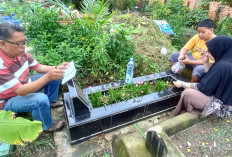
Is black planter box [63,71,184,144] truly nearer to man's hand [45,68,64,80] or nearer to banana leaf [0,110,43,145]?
man's hand [45,68,64,80]

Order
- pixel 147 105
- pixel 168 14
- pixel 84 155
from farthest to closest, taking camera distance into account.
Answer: pixel 168 14, pixel 147 105, pixel 84 155

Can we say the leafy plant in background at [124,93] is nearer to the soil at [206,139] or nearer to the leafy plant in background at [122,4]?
the soil at [206,139]

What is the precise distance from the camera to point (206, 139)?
1926 mm

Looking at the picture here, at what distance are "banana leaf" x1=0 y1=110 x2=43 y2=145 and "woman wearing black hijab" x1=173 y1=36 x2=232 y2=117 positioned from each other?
208cm

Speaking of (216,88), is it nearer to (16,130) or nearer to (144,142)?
(144,142)

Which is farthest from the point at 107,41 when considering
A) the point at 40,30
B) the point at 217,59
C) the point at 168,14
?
the point at 168,14

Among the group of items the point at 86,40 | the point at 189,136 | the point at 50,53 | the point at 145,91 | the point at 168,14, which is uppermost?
the point at 168,14

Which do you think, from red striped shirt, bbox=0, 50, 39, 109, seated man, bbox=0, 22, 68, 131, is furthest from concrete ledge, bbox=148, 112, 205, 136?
red striped shirt, bbox=0, 50, 39, 109

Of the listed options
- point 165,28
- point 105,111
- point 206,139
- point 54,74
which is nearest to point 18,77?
point 54,74

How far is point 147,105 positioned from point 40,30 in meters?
2.57

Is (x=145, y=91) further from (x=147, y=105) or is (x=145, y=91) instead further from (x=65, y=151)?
(x=65, y=151)

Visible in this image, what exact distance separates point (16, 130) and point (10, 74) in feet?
2.54

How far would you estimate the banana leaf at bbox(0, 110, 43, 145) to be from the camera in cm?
108

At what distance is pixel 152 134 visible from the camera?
133 centimetres
